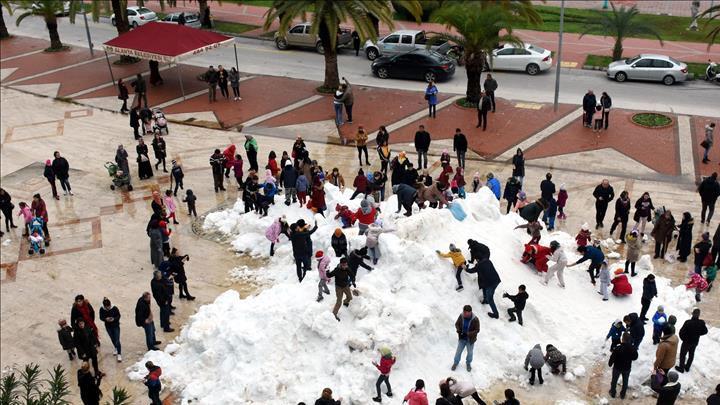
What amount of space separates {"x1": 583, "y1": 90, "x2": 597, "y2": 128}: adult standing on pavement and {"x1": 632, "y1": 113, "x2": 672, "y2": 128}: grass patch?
180 cm

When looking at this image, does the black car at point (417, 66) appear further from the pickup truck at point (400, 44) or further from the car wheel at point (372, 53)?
the car wheel at point (372, 53)

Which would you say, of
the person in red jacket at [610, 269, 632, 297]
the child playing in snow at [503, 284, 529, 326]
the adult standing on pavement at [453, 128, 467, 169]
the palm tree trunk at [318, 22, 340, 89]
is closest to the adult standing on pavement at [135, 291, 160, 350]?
the child playing in snow at [503, 284, 529, 326]

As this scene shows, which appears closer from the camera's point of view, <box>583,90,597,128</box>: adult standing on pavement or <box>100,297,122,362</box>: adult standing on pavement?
<box>100,297,122,362</box>: adult standing on pavement

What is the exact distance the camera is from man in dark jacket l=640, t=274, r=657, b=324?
13.3 metres

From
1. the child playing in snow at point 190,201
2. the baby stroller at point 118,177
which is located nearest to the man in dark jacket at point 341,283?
the child playing in snow at point 190,201

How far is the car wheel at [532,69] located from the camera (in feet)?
99.0

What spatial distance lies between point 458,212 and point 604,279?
3246 mm

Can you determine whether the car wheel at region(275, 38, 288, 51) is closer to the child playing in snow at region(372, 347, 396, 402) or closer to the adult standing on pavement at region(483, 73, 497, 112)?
the adult standing on pavement at region(483, 73, 497, 112)

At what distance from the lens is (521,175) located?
1948 centimetres

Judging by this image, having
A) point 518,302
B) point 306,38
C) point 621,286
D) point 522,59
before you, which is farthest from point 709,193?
point 306,38

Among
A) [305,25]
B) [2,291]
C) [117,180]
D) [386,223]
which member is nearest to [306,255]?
[386,223]

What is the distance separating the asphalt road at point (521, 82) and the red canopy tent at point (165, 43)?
13.7ft

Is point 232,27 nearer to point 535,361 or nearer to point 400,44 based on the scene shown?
point 400,44

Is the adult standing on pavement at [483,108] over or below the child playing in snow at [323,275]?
over
